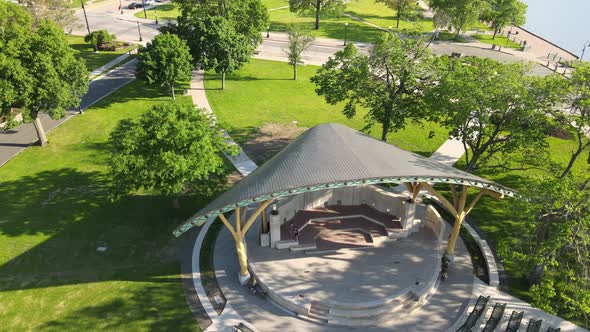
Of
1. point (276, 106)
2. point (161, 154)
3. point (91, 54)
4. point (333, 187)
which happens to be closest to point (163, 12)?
point (91, 54)

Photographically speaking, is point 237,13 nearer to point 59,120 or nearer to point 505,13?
point 59,120

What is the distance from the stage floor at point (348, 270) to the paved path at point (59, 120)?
26948 millimetres

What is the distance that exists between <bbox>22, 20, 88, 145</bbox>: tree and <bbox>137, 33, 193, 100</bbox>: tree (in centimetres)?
758

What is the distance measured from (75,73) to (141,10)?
6249 cm

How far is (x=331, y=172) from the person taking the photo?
20.4m

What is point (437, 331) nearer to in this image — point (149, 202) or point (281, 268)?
point (281, 268)

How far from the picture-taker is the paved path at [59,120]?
124ft

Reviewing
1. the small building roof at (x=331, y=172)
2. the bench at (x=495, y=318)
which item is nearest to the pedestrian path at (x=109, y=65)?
the small building roof at (x=331, y=172)

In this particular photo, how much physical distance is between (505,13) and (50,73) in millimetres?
71278

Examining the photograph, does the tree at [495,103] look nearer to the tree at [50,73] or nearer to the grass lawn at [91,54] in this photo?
the tree at [50,73]

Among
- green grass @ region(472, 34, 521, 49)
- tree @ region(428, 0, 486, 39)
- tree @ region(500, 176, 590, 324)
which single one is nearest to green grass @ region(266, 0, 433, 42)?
tree @ region(428, 0, 486, 39)

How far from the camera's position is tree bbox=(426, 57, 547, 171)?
26.5 metres

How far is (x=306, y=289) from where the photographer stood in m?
22.7

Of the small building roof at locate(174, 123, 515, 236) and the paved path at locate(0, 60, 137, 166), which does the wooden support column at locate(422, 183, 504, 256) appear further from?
the paved path at locate(0, 60, 137, 166)
